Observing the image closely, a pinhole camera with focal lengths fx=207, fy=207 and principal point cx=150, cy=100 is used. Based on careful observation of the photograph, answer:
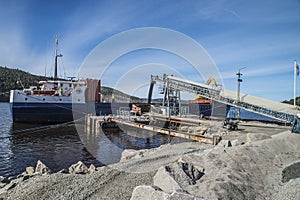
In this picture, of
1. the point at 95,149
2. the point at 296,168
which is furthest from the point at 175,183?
the point at 95,149

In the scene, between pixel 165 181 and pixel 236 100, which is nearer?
pixel 165 181

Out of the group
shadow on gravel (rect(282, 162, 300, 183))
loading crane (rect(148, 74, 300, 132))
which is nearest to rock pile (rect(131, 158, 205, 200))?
shadow on gravel (rect(282, 162, 300, 183))

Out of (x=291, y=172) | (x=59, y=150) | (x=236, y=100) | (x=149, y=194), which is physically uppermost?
(x=236, y=100)

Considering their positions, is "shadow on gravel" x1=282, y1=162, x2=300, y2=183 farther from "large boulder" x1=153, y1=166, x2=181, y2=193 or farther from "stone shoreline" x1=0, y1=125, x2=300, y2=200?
"large boulder" x1=153, y1=166, x2=181, y2=193

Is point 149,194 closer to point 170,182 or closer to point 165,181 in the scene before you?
point 170,182

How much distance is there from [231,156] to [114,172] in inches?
161

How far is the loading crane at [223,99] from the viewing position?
20.3 metres

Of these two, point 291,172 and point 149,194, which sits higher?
point 149,194

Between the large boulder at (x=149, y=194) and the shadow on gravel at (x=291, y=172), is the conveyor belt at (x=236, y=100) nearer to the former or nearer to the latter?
the shadow on gravel at (x=291, y=172)

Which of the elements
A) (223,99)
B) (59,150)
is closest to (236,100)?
(223,99)

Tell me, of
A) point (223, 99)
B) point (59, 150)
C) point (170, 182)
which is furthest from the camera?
point (223, 99)

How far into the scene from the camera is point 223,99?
24938 millimetres

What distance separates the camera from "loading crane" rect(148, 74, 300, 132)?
20.3 meters

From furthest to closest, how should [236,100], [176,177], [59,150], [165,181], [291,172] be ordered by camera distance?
[236,100]
[59,150]
[291,172]
[176,177]
[165,181]
